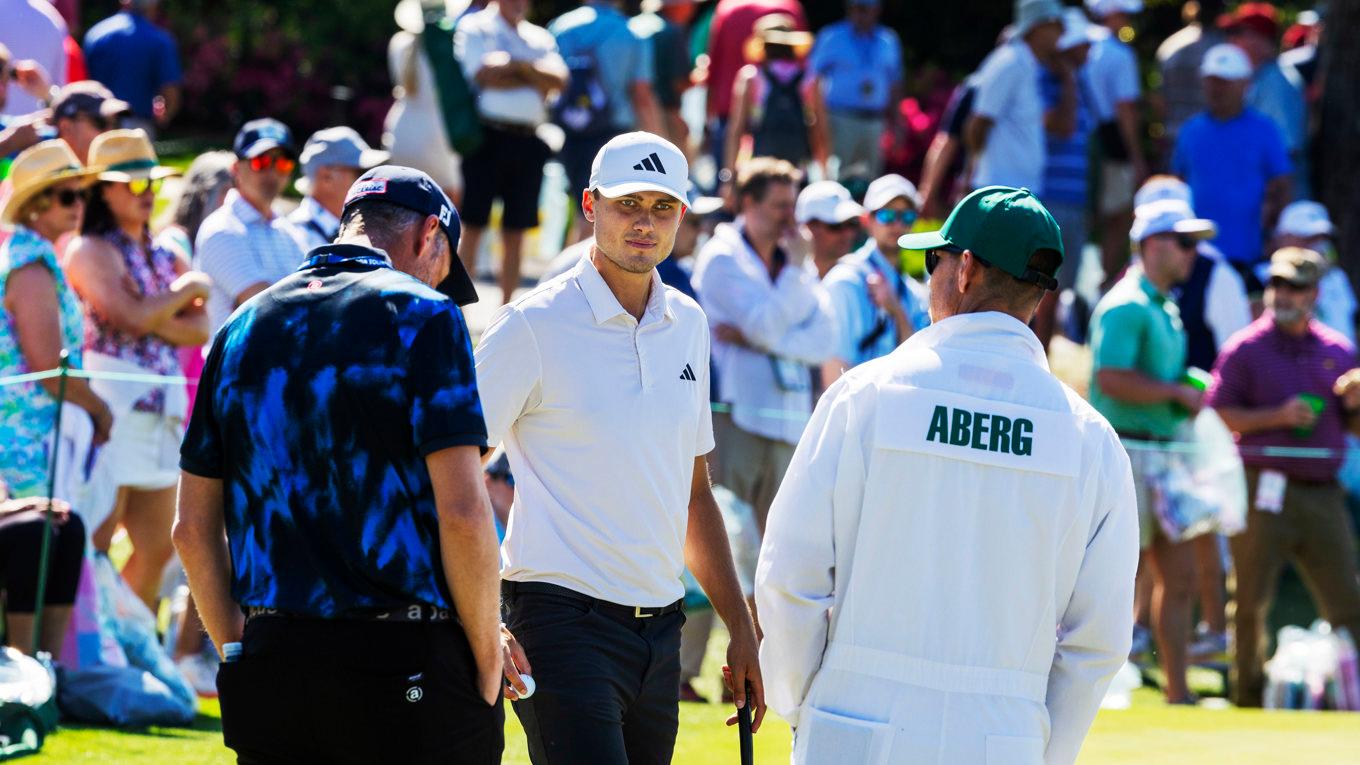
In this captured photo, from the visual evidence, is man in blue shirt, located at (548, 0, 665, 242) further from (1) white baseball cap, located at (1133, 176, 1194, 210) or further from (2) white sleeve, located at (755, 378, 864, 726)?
(2) white sleeve, located at (755, 378, 864, 726)

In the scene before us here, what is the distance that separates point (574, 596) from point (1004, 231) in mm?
1376

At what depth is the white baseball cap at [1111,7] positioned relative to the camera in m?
14.3

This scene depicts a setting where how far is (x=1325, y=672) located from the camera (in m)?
9.78

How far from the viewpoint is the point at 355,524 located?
362cm

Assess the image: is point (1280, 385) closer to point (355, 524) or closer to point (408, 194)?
point (408, 194)

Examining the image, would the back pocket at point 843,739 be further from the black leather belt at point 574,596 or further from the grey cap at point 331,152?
the grey cap at point 331,152

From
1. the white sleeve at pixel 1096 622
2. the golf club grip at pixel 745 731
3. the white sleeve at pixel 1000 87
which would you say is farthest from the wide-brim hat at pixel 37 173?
the white sleeve at pixel 1000 87

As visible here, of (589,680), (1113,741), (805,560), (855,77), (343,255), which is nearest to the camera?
(343,255)

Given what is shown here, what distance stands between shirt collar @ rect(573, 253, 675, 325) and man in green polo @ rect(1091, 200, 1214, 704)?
4997 millimetres

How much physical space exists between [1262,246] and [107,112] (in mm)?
7645

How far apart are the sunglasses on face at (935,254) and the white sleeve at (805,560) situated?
15.2 inches

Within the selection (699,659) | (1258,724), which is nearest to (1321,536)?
(1258,724)

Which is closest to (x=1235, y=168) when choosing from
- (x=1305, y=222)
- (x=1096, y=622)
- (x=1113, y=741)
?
(x=1305, y=222)

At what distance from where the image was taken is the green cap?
161 inches
